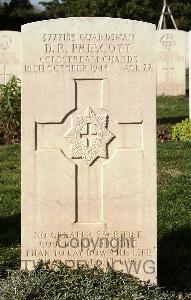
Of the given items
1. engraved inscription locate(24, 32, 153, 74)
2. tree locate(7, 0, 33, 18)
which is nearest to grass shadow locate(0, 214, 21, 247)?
engraved inscription locate(24, 32, 153, 74)

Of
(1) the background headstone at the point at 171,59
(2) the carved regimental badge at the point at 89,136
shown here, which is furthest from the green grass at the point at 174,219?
(1) the background headstone at the point at 171,59

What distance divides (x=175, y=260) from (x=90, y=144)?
1235 millimetres

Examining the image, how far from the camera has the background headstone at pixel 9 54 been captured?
47.5ft

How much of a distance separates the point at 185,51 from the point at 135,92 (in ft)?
44.8

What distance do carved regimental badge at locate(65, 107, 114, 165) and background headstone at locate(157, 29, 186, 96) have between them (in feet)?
43.6

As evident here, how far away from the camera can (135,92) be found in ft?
13.5

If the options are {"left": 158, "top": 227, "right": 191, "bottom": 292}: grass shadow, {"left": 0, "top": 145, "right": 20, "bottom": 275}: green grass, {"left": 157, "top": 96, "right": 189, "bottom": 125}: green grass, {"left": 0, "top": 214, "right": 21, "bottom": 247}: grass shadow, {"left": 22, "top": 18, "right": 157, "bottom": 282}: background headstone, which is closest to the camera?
{"left": 22, "top": 18, "right": 157, "bottom": 282}: background headstone

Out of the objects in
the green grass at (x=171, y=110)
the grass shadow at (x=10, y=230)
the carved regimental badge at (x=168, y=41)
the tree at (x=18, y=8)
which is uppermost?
the tree at (x=18, y=8)

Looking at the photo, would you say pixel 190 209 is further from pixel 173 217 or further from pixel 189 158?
pixel 189 158

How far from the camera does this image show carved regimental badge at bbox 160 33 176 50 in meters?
17.2

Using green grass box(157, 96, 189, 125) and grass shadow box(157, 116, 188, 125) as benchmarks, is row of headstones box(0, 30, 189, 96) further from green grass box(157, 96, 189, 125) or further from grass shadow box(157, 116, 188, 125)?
grass shadow box(157, 116, 188, 125)

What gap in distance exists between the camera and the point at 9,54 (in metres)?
14.5

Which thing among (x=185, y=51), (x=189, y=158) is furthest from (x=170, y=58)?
(x=189, y=158)

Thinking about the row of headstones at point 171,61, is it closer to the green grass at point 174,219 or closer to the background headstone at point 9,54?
the background headstone at point 9,54
